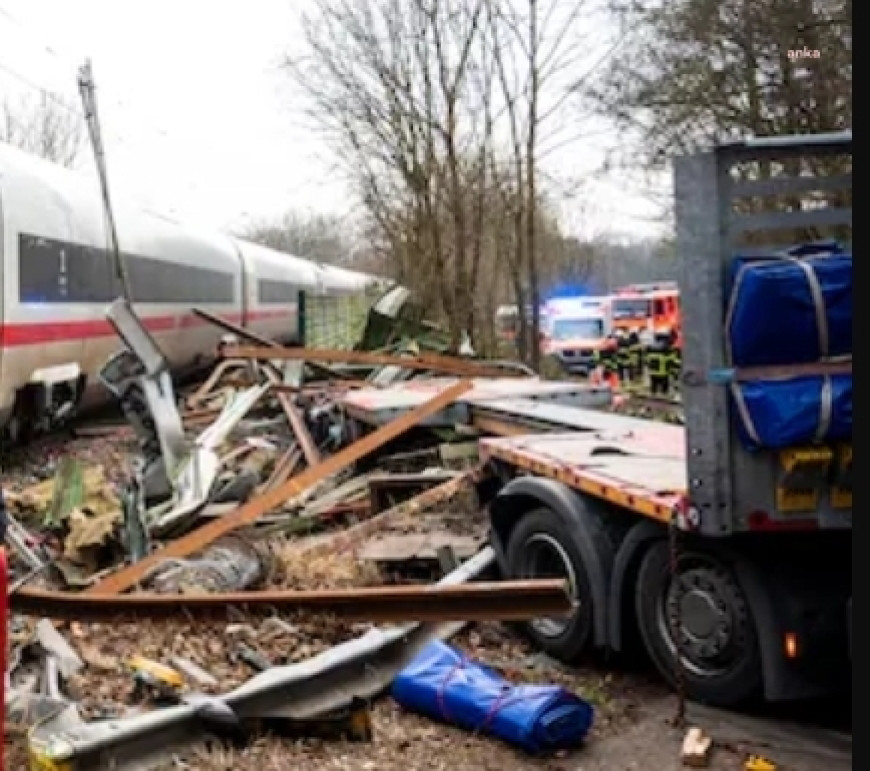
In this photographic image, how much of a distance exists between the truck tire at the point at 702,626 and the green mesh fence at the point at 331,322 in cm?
1649

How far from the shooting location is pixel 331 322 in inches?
958

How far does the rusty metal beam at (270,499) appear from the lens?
7273 millimetres

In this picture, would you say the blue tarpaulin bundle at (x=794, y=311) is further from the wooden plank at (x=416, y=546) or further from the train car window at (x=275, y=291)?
the train car window at (x=275, y=291)

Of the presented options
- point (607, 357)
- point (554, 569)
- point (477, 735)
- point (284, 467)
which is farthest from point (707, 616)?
point (607, 357)

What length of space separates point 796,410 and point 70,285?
1083 centimetres

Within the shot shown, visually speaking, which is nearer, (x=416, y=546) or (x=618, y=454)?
(x=618, y=454)

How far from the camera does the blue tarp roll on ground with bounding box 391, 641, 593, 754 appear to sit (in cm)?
495

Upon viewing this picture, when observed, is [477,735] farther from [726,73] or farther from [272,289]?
[272,289]

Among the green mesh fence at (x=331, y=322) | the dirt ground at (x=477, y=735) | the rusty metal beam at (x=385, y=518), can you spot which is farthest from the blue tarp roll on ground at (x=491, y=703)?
A: the green mesh fence at (x=331, y=322)

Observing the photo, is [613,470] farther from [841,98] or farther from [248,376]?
[248,376]

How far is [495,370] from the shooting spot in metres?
17.4

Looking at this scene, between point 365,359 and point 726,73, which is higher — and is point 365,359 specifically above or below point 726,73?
below

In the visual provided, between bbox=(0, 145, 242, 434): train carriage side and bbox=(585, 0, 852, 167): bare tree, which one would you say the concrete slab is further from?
bbox=(585, 0, 852, 167): bare tree

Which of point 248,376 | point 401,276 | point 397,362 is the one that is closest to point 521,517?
point 397,362
